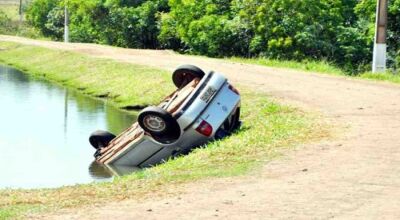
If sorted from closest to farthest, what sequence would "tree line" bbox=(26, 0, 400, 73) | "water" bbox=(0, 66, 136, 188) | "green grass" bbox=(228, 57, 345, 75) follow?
"water" bbox=(0, 66, 136, 188), "green grass" bbox=(228, 57, 345, 75), "tree line" bbox=(26, 0, 400, 73)

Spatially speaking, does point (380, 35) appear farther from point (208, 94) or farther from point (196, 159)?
point (196, 159)

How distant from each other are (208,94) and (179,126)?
0.76 metres

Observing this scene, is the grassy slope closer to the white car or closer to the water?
the water

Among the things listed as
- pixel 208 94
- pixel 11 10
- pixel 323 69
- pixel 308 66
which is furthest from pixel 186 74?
pixel 11 10

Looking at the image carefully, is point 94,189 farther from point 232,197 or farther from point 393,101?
point 393,101

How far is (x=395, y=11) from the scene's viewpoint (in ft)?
85.3

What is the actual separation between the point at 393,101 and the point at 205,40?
16.7m

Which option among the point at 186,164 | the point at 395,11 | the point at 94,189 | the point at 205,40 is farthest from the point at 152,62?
the point at 94,189

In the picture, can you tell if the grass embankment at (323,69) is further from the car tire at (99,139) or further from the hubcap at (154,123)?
the hubcap at (154,123)

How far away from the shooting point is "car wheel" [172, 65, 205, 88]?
14.9 m

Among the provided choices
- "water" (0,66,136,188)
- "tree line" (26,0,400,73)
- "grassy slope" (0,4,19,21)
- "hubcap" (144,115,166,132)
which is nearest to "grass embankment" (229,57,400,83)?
"tree line" (26,0,400,73)

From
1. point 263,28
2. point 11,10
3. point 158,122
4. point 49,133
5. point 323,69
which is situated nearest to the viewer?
point 158,122

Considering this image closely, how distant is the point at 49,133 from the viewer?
16172 mm

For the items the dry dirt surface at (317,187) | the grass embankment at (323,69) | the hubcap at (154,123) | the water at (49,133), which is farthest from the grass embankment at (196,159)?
the grass embankment at (323,69)
